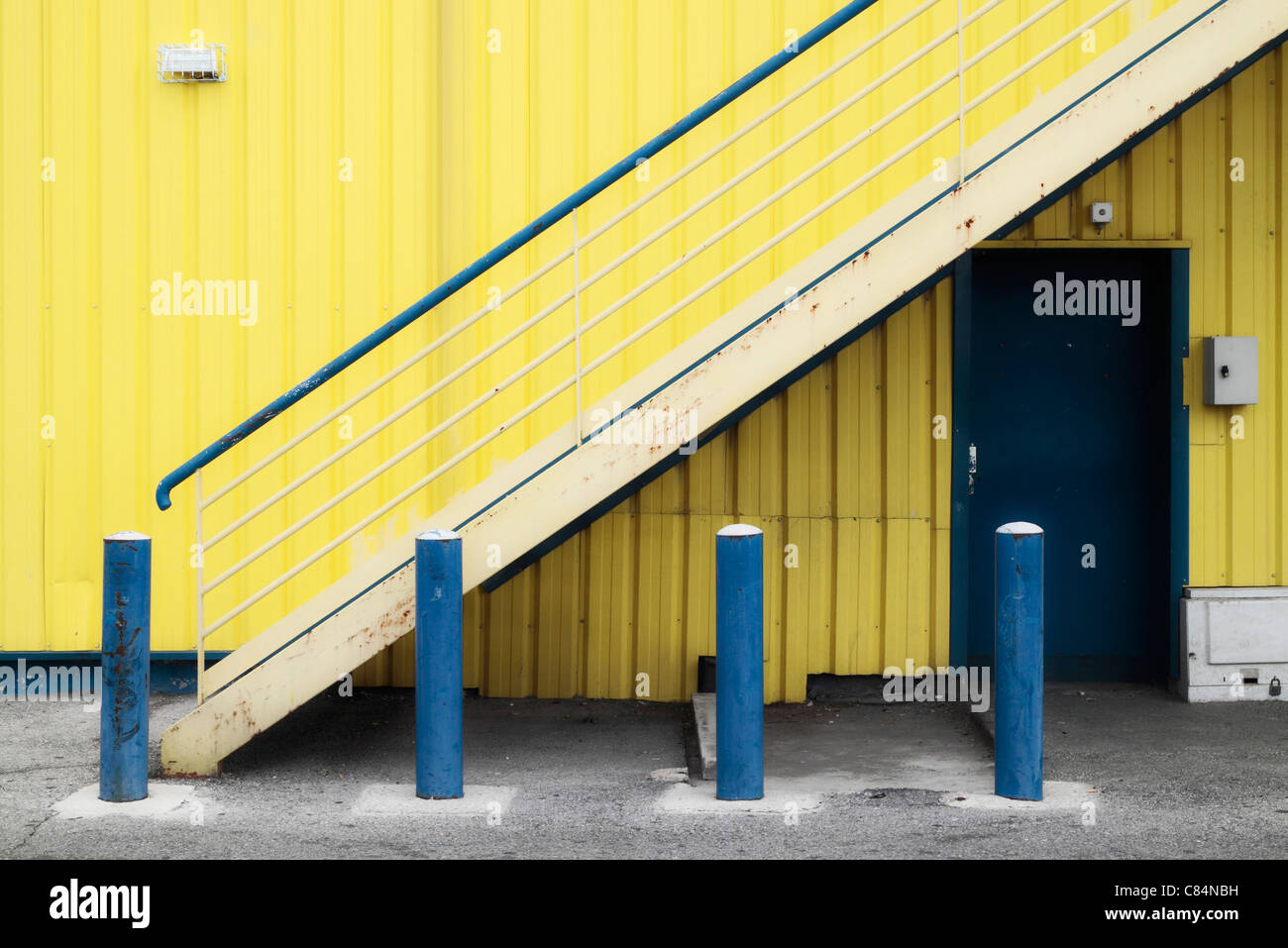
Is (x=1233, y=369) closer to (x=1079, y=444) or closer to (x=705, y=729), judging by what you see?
(x=1079, y=444)

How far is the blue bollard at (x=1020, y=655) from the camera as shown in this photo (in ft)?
18.6

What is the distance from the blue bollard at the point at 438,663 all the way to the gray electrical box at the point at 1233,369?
480 centimetres

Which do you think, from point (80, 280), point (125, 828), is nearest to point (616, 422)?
point (125, 828)

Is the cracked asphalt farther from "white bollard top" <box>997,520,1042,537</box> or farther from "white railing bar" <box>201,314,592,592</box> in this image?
"white bollard top" <box>997,520,1042,537</box>

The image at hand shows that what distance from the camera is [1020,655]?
223 inches

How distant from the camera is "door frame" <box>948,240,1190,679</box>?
7918 millimetres

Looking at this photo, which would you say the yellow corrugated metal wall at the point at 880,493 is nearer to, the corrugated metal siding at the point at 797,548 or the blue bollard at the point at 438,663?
the corrugated metal siding at the point at 797,548

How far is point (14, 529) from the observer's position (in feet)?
26.5

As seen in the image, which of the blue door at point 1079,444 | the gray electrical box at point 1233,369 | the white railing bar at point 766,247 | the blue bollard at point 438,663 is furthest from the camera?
the blue door at point 1079,444

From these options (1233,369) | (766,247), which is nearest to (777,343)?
(766,247)

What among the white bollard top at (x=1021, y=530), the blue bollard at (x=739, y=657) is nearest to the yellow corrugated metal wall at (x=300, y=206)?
the blue bollard at (x=739, y=657)

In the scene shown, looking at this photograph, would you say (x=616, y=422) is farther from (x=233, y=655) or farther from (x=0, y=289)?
(x=0, y=289)

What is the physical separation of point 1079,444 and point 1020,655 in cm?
297

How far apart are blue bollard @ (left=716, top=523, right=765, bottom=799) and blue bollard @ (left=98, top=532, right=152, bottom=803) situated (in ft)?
8.30
